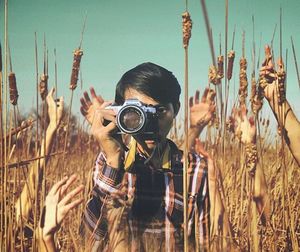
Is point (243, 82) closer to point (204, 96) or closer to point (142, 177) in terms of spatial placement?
point (204, 96)

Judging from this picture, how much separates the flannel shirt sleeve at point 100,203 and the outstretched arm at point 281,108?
1.59ft

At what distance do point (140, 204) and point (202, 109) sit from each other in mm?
344

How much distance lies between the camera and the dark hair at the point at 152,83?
1250 millimetres

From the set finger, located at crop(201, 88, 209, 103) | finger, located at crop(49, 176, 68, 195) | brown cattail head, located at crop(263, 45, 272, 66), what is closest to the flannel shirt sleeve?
finger, located at crop(49, 176, 68, 195)

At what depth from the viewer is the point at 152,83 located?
125 cm

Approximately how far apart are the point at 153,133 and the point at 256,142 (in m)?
0.30

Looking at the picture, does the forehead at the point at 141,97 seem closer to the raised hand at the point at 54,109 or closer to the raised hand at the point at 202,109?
the raised hand at the point at 202,109

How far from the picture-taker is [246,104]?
122cm

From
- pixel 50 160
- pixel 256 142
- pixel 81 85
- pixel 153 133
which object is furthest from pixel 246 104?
pixel 50 160

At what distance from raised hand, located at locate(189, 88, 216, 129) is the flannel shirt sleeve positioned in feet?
0.89

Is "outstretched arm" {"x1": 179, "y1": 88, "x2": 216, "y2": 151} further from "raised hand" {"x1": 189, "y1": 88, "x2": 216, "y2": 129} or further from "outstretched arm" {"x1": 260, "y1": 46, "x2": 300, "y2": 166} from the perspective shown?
"outstretched arm" {"x1": 260, "y1": 46, "x2": 300, "y2": 166}

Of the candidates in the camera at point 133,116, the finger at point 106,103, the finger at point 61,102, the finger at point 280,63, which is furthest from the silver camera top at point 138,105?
the finger at point 280,63

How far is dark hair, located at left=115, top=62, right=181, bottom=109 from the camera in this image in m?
1.25

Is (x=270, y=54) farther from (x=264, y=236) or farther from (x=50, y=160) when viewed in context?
(x=50, y=160)
